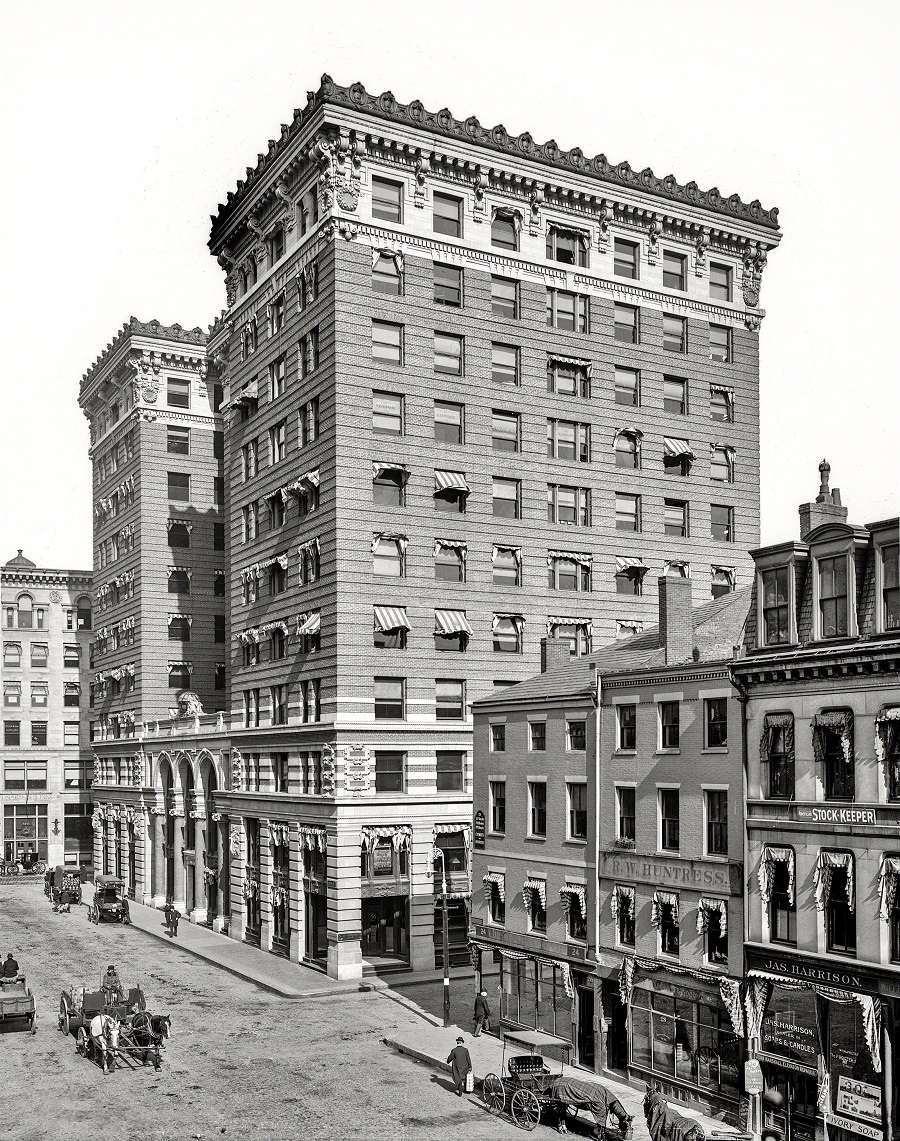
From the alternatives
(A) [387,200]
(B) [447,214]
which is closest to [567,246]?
(B) [447,214]

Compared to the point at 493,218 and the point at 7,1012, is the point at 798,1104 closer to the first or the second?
the point at 7,1012

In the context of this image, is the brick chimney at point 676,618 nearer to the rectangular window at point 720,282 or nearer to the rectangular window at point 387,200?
the rectangular window at point 387,200

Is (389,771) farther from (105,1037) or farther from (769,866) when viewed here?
(769,866)

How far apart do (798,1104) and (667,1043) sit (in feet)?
16.2

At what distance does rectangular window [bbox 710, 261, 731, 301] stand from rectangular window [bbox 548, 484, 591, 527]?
1419 cm

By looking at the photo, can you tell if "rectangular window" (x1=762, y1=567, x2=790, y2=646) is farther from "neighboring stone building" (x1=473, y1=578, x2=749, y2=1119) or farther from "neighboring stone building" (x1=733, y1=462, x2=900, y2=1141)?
"neighboring stone building" (x1=473, y1=578, x2=749, y2=1119)

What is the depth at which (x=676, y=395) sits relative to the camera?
66250 mm

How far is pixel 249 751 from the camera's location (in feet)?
217

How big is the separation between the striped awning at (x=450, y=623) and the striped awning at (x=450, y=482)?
18.7 ft

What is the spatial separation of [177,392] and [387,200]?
33.8 m

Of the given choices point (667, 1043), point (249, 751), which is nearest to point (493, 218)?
point (249, 751)

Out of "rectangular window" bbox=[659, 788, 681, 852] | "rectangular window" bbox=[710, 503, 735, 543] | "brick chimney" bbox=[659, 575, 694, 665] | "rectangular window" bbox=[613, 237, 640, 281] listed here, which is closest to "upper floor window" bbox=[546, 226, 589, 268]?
"rectangular window" bbox=[613, 237, 640, 281]

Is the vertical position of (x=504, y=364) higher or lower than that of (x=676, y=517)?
higher

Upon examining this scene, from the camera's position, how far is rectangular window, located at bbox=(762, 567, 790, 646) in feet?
109
